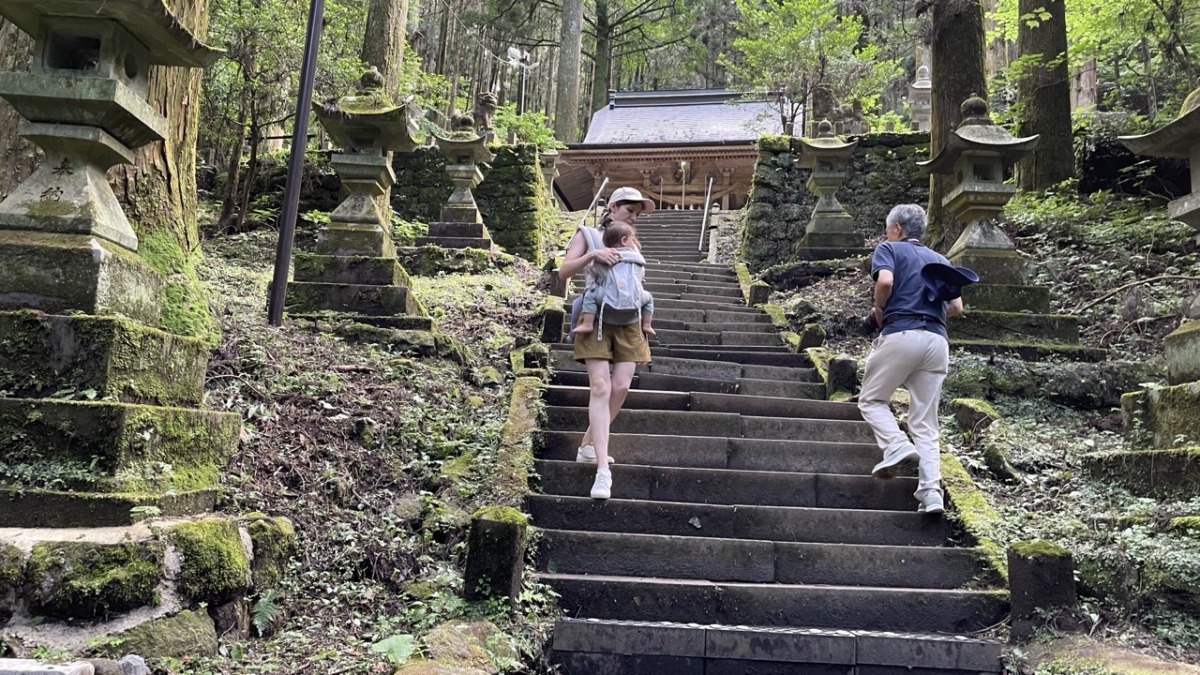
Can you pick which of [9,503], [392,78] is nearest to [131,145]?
[9,503]

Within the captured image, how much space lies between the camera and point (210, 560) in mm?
2662

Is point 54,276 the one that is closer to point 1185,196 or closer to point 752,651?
point 752,651

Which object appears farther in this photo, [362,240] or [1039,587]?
[362,240]

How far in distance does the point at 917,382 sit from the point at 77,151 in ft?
12.9

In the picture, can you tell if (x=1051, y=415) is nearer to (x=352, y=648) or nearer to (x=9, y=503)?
(x=352, y=648)

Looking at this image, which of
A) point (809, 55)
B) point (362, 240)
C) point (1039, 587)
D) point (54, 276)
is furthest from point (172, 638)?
point (809, 55)

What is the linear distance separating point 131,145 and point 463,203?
8.09 m

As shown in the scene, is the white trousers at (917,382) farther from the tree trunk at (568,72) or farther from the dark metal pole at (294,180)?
the tree trunk at (568,72)

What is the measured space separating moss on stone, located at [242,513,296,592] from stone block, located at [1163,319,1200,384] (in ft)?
14.7

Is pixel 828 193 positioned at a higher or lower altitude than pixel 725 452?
higher

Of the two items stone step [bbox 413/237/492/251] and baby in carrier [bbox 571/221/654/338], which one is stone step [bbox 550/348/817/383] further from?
stone step [bbox 413/237/492/251]

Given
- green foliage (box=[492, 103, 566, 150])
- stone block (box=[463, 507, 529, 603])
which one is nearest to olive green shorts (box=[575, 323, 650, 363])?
stone block (box=[463, 507, 529, 603])

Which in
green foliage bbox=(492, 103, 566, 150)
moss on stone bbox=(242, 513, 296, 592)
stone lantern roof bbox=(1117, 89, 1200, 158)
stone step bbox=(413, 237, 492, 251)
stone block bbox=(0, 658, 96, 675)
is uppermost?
green foliage bbox=(492, 103, 566, 150)

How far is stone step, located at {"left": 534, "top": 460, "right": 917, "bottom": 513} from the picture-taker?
4484 millimetres
